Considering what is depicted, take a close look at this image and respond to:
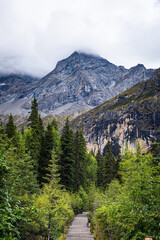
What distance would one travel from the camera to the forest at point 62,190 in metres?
5.58

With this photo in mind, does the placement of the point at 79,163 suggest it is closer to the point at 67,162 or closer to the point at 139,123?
the point at 67,162

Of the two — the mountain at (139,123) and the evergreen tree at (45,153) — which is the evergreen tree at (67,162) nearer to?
the evergreen tree at (45,153)

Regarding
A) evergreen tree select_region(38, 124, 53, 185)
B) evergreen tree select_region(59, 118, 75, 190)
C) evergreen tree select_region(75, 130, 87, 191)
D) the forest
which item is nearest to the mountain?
the forest

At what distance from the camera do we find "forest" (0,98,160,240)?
558 centimetres

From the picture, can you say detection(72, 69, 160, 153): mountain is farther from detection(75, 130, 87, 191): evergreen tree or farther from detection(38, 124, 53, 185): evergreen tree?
detection(38, 124, 53, 185): evergreen tree

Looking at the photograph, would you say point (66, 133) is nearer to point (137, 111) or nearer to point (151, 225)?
point (151, 225)

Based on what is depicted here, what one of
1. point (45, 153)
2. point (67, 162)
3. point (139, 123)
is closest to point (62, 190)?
point (45, 153)

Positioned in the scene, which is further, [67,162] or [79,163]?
[79,163]

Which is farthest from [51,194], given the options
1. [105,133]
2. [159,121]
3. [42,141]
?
[105,133]

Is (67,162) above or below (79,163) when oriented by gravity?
above

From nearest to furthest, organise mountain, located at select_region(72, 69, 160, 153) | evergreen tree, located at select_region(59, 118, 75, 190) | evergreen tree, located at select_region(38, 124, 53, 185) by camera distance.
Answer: evergreen tree, located at select_region(38, 124, 53, 185), evergreen tree, located at select_region(59, 118, 75, 190), mountain, located at select_region(72, 69, 160, 153)

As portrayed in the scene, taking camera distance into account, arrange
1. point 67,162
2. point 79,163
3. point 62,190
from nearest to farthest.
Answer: point 62,190
point 67,162
point 79,163

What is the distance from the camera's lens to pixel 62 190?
2236cm

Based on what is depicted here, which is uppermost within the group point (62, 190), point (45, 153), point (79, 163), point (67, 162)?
point (45, 153)
